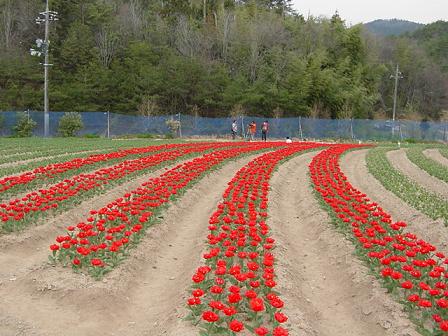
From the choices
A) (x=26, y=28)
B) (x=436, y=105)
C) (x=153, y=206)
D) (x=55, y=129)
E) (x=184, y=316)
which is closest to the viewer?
(x=184, y=316)

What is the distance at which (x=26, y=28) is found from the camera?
54.3m

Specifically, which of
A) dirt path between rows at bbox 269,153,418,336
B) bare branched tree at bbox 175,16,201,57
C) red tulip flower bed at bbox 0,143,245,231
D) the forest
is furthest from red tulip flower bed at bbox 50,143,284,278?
bare branched tree at bbox 175,16,201,57

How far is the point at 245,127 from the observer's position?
4241 cm

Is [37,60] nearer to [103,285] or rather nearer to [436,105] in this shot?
[103,285]

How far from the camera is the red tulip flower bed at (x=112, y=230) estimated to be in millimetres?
6730

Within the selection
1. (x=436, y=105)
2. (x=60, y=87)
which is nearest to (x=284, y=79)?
(x=60, y=87)

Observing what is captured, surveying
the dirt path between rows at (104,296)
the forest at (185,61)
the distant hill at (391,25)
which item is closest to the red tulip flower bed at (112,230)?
the dirt path between rows at (104,296)

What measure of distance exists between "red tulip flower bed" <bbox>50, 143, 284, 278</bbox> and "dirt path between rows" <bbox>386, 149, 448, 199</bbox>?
7.05 metres

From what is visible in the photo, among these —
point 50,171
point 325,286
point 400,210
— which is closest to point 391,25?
point 400,210

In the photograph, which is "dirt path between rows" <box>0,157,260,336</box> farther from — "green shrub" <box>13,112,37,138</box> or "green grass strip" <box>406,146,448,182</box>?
"green shrub" <box>13,112,37,138</box>

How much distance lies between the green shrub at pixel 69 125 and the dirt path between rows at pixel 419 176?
23.5 metres

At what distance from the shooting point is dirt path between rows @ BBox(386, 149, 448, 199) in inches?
573

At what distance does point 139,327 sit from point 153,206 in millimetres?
3751

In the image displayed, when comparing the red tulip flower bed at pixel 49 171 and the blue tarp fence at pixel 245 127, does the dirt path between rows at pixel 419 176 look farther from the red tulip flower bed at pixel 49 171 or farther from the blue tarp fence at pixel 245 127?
the blue tarp fence at pixel 245 127
